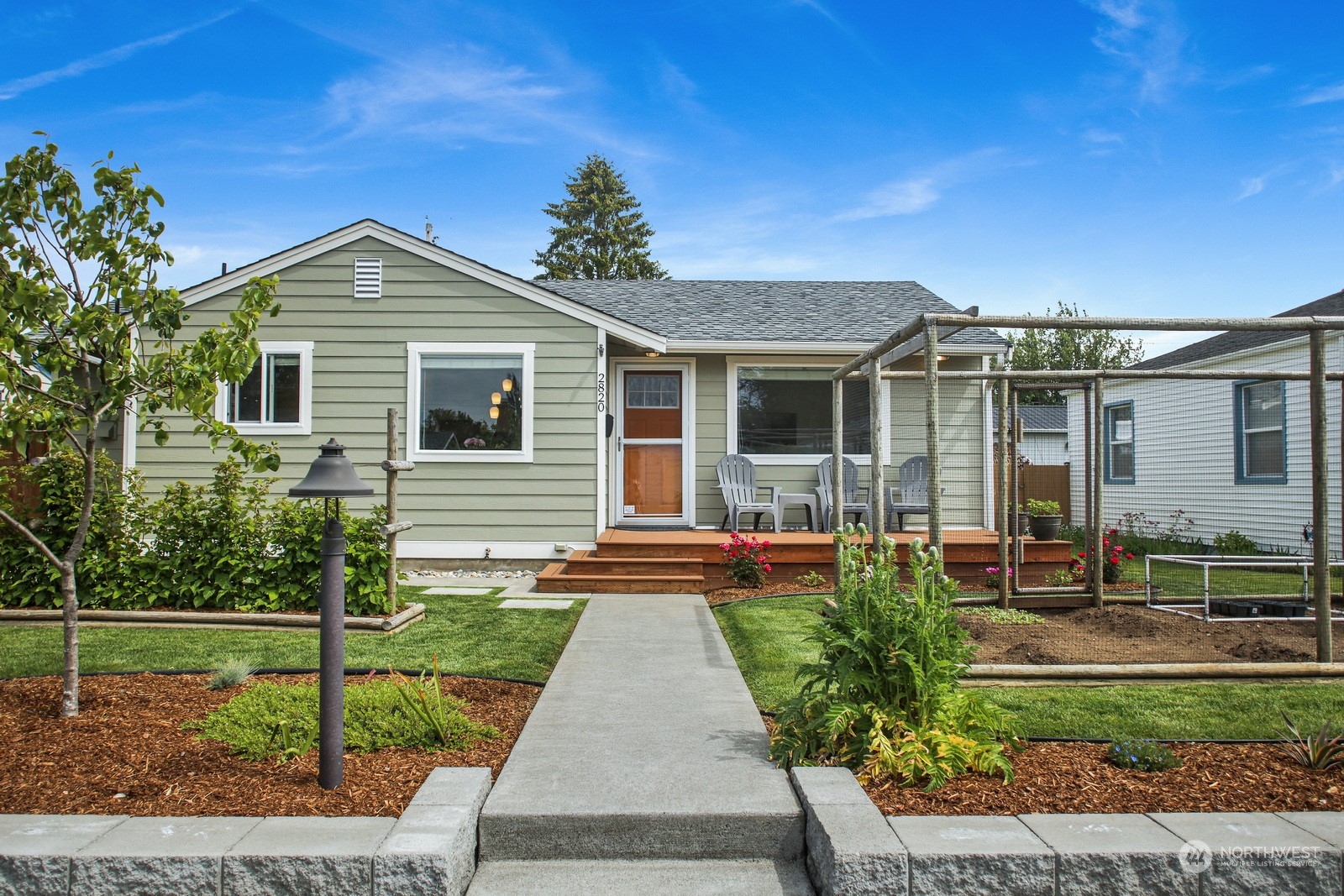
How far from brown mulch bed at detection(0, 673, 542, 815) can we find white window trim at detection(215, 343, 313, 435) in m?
5.07

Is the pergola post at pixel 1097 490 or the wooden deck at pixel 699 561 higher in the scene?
the pergola post at pixel 1097 490

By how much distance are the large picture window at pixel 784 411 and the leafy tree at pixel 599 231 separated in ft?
78.8

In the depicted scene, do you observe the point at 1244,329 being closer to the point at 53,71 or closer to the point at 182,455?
the point at 182,455

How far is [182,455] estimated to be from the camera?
8.97 m

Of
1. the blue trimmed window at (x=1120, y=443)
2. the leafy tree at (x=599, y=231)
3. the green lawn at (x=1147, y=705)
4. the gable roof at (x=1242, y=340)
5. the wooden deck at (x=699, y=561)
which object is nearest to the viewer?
the green lawn at (x=1147, y=705)

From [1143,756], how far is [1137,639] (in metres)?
2.91

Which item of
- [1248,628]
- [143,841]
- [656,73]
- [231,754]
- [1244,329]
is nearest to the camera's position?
[143,841]

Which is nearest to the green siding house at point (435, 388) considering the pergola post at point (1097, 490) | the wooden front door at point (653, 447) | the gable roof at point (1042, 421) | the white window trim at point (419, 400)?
the white window trim at point (419, 400)

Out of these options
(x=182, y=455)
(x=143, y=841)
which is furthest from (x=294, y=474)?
(x=143, y=841)

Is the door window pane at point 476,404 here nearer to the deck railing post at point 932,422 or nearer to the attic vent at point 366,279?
the attic vent at point 366,279

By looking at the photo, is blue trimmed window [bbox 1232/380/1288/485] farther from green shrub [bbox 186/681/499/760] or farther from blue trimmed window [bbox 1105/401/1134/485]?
green shrub [bbox 186/681/499/760]

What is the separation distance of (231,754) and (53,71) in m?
8.20

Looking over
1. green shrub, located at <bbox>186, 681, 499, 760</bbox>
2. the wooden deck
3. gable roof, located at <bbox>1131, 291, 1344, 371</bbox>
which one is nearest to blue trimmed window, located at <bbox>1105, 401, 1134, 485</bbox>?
gable roof, located at <bbox>1131, 291, 1344, 371</bbox>

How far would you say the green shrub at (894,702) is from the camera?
2971mm
